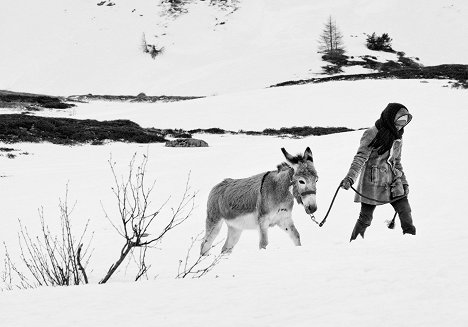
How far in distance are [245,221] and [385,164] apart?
7.66 feet

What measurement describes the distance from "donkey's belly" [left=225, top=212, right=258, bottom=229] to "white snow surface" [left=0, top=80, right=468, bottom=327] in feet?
2.24

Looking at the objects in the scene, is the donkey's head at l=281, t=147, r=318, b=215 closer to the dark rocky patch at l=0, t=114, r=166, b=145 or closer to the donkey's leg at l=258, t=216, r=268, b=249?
the donkey's leg at l=258, t=216, r=268, b=249

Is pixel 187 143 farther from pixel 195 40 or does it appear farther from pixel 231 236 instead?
pixel 195 40

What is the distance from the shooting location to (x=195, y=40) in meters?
80.6

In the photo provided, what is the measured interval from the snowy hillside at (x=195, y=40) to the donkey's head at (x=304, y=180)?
178 ft

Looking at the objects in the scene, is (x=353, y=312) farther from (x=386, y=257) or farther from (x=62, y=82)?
(x=62, y=82)

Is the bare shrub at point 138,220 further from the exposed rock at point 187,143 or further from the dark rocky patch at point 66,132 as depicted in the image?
the dark rocky patch at point 66,132

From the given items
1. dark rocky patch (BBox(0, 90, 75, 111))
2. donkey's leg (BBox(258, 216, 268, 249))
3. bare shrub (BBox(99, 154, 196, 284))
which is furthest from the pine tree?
donkey's leg (BBox(258, 216, 268, 249))

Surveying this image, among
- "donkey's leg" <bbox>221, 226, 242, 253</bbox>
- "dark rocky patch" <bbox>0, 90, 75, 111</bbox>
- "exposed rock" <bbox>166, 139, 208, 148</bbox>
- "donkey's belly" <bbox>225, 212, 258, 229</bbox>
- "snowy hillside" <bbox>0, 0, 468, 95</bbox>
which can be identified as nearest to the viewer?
"donkey's belly" <bbox>225, 212, 258, 229</bbox>

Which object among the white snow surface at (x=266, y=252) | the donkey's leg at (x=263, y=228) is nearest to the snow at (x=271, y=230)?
the white snow surface at (x=266, y=252)

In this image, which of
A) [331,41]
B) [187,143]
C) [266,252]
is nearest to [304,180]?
[266,252]

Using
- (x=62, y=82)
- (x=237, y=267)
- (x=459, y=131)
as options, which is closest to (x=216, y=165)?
(x=459, y=131)

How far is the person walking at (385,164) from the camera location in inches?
272

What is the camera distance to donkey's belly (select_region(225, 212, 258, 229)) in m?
7.98
